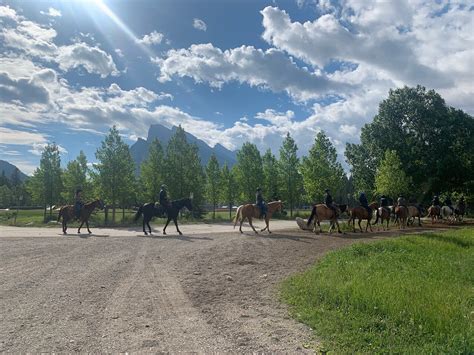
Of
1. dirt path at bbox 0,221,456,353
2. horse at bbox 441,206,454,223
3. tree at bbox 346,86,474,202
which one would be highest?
tree at bbox 346,86,474,202

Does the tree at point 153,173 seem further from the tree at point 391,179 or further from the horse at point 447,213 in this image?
the horse at point 447,213

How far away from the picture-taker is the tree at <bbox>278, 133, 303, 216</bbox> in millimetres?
57719

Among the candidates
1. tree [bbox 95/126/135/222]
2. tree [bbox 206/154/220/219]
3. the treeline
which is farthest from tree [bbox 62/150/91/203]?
tree [bbox 206/154/220/219]

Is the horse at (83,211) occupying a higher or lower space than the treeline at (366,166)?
lower

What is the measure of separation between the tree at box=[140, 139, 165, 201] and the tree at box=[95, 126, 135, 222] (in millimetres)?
6171

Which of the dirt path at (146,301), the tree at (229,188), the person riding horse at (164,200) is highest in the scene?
the tree at (229,188)

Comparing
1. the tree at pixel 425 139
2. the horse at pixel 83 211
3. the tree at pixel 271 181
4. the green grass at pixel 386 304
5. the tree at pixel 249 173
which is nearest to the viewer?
the green grass at pixel 386 304

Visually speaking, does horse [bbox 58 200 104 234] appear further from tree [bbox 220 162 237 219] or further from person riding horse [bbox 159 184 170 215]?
tree [bbox 220 162 237 219]

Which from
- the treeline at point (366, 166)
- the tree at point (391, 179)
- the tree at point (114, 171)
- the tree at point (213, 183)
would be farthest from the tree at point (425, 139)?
the tree at point (114, 171)

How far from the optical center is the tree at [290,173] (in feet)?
189

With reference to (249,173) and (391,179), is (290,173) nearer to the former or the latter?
(249,173)

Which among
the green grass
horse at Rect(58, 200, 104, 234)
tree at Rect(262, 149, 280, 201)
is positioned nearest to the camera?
the green grass

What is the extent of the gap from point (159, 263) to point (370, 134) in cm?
4774

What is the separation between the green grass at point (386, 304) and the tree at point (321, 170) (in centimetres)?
3365
